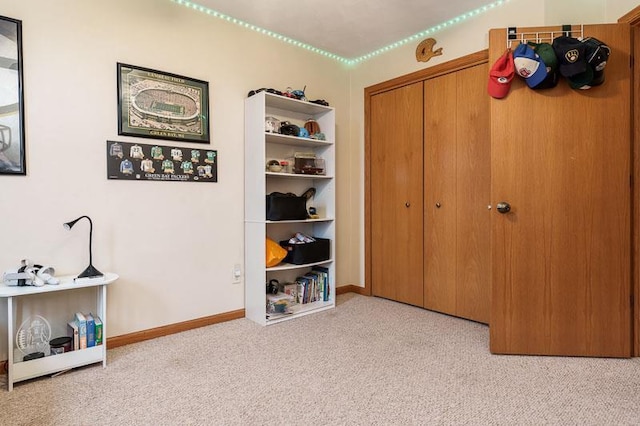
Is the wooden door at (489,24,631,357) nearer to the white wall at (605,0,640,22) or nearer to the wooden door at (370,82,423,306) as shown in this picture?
the white wall at (605,0,640,22)

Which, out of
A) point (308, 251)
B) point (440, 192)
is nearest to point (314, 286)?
point (308, 251)

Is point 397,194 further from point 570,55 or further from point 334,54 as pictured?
point 570,55

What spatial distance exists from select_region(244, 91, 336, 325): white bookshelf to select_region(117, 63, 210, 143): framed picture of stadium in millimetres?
402

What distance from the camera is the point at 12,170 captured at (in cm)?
213

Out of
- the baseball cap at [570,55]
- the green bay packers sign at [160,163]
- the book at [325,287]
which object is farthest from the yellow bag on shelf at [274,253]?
the baseball cap at [570,55]

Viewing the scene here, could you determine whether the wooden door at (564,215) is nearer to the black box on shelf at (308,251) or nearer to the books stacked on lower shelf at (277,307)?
the black box on shelf at (308,251)

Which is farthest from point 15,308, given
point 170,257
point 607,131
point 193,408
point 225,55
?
point 607,131

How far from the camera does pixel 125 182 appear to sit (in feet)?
8.30

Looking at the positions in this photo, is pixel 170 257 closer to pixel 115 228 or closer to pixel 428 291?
pixel 115 228

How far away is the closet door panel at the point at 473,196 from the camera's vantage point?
115 inches

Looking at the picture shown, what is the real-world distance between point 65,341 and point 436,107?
315cm

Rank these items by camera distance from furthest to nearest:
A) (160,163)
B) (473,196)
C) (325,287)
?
(325,287), (473,196), (160,163)

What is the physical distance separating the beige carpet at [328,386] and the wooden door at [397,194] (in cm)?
89

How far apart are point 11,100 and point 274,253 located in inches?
75.8
